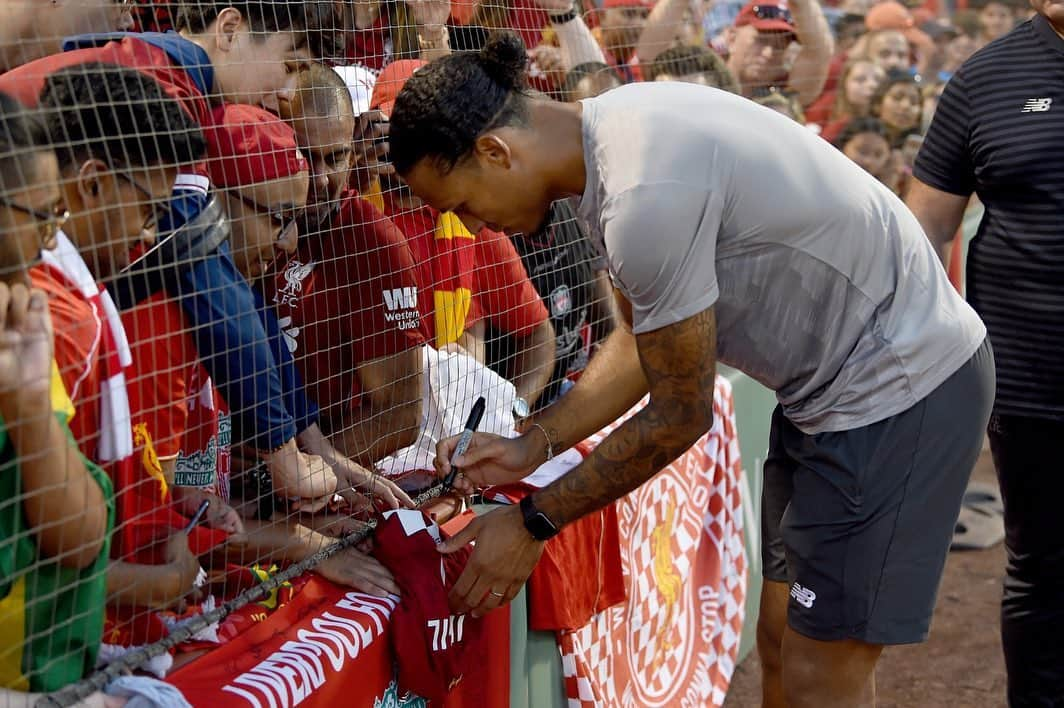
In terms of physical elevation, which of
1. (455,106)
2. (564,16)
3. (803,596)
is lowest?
(803,596)

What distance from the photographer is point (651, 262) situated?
2.07m

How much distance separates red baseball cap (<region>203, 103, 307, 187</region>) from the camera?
2.28 metres

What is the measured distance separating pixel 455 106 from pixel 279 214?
45 centimetres

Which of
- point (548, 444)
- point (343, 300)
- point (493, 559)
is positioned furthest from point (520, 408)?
point (493, 559)

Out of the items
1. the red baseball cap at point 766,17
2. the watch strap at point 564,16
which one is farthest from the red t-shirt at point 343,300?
the red baseball cap at point 766,17

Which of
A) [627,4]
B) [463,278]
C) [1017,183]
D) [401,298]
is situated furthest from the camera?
[627,4]

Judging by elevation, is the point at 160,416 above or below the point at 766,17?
below

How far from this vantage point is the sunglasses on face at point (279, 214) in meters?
2.35

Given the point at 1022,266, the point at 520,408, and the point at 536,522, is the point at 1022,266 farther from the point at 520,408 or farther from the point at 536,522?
the point at 536,522

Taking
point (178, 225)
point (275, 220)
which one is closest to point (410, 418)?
point (275, 220)

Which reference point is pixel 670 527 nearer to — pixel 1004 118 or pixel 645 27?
pixel 1004 118

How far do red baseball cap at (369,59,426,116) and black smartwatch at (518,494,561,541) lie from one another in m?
0.97

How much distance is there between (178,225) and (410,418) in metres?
0.84

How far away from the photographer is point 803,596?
248 centimetres
